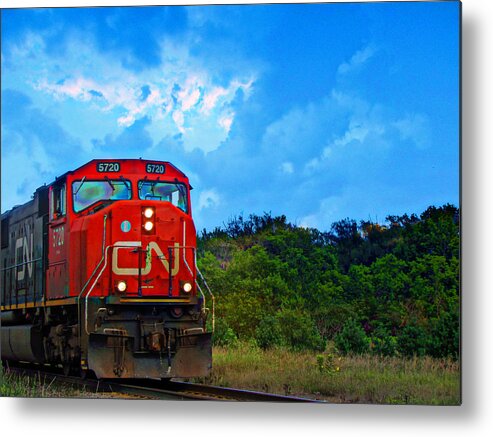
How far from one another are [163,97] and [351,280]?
3.76m

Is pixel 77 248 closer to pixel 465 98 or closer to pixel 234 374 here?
pixel 234 374

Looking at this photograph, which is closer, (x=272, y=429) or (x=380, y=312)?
(x=272, y=429)

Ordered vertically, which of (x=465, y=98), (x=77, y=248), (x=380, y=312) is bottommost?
(x=380, y=312)

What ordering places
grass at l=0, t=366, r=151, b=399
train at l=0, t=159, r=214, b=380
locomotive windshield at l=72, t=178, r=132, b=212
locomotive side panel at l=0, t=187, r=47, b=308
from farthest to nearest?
locomotive side panel at l=0, t=187, r=47, b=308 → locomotive windshield at l=72, t=178, r=132, b=212 → train at l=0, t=159, r=214, b=380 → grass at l=0, t=366, r=151, b=399

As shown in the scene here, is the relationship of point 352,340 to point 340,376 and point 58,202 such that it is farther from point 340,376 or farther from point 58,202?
point 58,202

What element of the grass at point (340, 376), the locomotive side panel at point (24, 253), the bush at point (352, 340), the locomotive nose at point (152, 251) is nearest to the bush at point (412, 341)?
the grass at point (340, 376)

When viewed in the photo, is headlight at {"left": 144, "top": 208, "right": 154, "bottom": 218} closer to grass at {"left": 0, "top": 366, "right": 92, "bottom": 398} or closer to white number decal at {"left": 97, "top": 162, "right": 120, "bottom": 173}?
white number decal at {"left": 97, "top": 162, "right": 120, "bottom": 173}

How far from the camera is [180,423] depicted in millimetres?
12070

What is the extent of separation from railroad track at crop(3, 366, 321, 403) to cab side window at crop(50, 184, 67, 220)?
7.56ft

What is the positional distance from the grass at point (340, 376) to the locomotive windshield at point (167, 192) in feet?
6.99

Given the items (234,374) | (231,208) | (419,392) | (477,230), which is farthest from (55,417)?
(477,230)

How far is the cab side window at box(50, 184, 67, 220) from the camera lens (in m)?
13.9

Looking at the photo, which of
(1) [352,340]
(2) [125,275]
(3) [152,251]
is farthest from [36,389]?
(1) [352,340]

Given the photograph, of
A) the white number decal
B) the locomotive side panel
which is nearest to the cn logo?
the white number decal
